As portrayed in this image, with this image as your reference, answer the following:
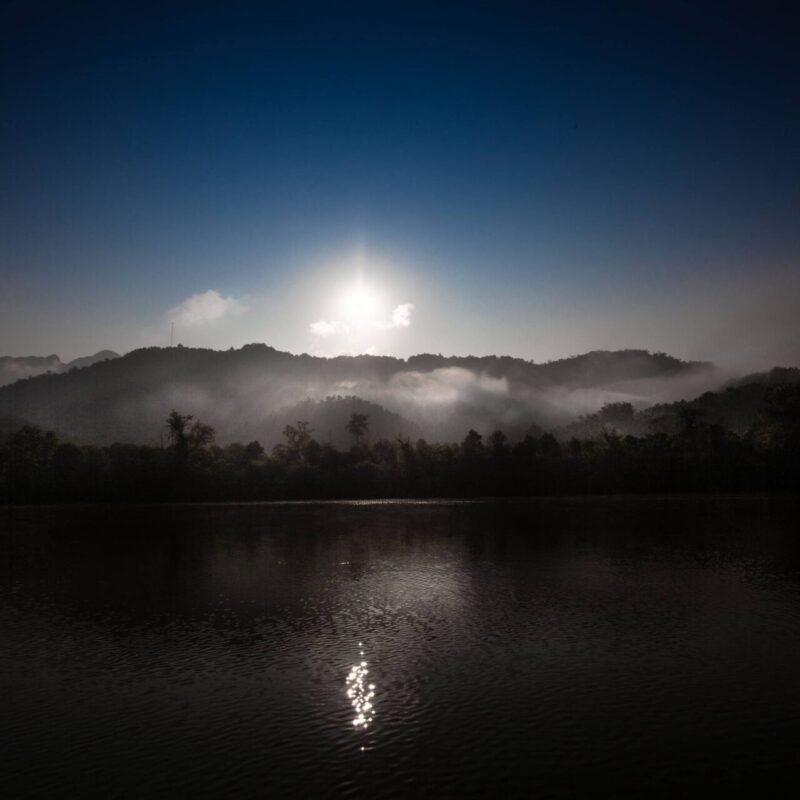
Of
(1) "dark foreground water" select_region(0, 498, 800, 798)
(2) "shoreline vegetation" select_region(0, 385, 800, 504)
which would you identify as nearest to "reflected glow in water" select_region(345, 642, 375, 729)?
(1) "dark foreground water" select_region(0, 498, 800, 798)

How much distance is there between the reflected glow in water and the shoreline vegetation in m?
155

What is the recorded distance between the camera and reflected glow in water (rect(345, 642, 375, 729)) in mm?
26562

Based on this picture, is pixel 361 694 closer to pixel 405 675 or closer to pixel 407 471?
pixel 405 675

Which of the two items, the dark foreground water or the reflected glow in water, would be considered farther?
the reflected glow in water

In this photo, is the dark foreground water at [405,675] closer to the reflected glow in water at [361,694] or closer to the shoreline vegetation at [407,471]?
the reflected glow in water at [361,694]

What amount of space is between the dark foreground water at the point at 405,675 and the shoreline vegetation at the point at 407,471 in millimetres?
111026

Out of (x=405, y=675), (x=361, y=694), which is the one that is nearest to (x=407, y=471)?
(x=405, y=675)

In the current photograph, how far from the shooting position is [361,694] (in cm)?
2912

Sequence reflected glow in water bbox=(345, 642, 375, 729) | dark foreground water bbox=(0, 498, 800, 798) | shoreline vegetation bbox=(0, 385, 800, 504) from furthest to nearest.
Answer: shoreline vegetation bbox=(0, 385, 800, 504) < reflected glow in water bbox=(345, 642, 375, 729) < dark foreground water bbox=(0, 498, 800, 798)

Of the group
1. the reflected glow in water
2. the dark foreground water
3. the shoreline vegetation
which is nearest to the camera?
the dark foreground water

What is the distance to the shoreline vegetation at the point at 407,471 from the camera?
577 ft

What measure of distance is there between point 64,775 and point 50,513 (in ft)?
466

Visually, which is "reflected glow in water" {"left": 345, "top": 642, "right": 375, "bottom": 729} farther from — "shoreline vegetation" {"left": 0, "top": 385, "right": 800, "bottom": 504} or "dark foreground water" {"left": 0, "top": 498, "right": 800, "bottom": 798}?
"shoreline vegetation" {"left": 0, "top": 385, "right": 800, "bottom": 504}

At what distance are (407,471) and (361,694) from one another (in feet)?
534
